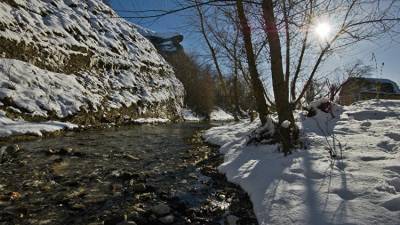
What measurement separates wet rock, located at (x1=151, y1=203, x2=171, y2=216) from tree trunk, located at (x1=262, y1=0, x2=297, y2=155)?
248 centimetres

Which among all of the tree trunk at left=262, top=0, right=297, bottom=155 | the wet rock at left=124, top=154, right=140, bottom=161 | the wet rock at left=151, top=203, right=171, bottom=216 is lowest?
the wet rock at left=151, top=203, right=171, bottom=216

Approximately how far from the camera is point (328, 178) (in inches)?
166

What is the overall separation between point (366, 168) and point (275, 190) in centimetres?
123

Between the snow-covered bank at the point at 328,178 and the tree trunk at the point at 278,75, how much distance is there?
36 cm

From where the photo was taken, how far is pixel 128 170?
20.8ft

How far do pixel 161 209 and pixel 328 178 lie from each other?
209cm

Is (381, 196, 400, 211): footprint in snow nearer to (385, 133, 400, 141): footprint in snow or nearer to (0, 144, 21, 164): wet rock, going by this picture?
(385, 133, 400, 141): footprint in snow

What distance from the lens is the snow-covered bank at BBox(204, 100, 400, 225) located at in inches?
129

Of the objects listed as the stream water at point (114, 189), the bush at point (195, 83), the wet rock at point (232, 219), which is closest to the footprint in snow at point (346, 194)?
the stream water at point (114, 189)

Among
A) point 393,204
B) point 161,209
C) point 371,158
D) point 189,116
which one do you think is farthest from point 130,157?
point 189,116

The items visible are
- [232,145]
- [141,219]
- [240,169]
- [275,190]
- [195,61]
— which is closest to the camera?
[141,219]

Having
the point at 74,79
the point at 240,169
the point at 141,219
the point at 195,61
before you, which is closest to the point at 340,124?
the point at 240,169

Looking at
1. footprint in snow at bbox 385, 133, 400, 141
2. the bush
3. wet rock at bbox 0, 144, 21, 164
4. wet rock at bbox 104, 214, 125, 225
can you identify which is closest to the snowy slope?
wet rock at bbox 0, 144, 21, 164

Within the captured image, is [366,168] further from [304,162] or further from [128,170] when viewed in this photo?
[128,170]
